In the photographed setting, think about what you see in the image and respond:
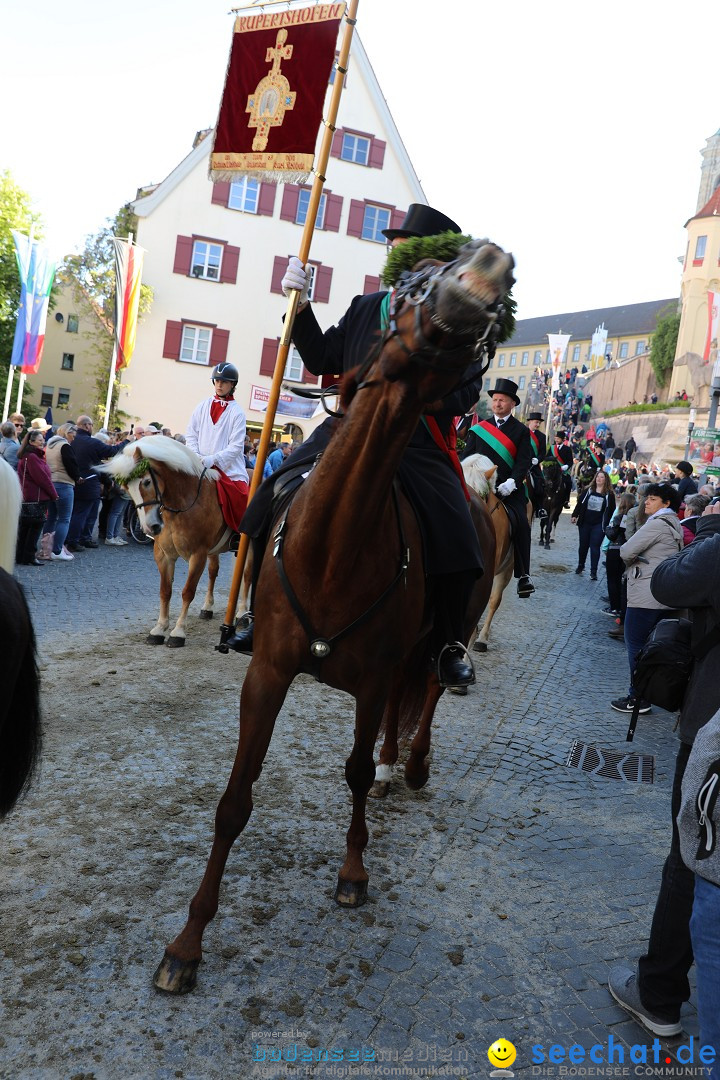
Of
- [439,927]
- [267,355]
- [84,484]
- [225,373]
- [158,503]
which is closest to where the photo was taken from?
[439,927]

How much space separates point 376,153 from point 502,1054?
33264 millimetres

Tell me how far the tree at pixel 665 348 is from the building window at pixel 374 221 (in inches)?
1580

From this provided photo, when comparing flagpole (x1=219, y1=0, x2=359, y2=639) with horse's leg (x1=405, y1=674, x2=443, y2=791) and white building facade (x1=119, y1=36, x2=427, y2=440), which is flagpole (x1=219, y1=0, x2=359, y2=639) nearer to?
horse's leg (x1=405, y1=674, x2=443, y2=791)

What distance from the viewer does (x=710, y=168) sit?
250 ft

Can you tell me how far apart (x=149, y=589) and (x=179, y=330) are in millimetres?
21465

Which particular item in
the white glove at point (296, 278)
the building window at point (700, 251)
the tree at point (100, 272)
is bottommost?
the white glove at point (296, 278)

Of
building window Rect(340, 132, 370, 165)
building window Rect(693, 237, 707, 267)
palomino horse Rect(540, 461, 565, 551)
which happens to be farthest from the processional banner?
building window Rect(693, 237, 707, 267)

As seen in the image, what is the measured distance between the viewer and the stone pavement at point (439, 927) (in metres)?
2.84

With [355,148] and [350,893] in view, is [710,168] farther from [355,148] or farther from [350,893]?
[350,893]

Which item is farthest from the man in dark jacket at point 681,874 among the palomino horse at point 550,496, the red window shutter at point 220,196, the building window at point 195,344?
the red window shutter at point 220,196

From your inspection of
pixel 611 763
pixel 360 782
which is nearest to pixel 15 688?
pixel 360 782

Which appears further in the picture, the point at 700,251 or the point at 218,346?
the point at 700,251

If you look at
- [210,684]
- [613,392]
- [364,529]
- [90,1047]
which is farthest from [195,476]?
[613,392]

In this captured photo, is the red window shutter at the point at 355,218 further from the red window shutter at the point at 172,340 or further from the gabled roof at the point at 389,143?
the red window shutter at the point at 172,340
